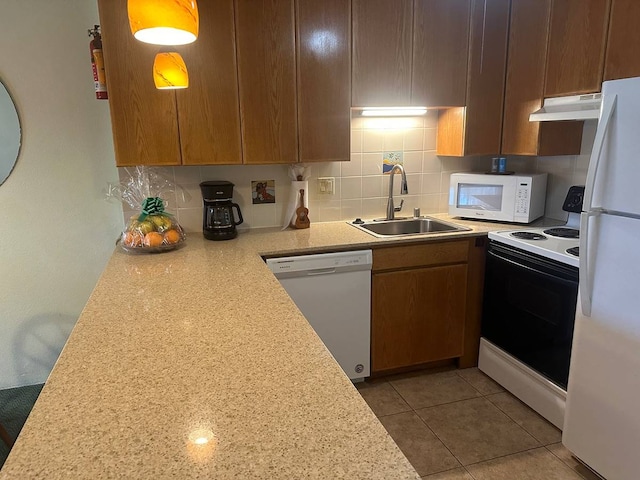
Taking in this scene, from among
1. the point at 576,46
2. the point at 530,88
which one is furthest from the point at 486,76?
the point at 576,46

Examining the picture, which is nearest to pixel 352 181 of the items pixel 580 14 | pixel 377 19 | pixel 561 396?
pixel 377 19

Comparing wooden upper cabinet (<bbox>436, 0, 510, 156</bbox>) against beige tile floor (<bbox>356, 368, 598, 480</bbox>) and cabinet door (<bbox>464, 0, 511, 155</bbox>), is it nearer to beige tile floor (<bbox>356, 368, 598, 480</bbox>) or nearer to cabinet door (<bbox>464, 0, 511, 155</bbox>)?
cabinet door (<bbox>464, 0, 511, 155</bbox>)

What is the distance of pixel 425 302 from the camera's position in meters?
2.53

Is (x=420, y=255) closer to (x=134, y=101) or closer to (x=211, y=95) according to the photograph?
(x=211, y=95)

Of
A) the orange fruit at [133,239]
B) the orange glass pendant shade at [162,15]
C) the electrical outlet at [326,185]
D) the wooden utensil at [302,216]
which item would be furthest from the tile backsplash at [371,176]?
the orange glass pendant shade at [162,15]

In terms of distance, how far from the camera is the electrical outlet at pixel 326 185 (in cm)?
279

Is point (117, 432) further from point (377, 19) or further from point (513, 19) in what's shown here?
point (513, 19)

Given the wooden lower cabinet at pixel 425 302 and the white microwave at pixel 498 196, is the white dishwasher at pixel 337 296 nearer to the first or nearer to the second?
the wooden lower cabinet at pixel 425 302

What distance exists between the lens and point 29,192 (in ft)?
8.01

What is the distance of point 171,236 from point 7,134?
1092 mm

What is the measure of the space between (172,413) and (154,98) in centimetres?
170

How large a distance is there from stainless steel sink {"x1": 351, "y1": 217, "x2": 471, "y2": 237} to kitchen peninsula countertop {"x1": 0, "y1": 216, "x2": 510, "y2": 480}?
1.37 metres

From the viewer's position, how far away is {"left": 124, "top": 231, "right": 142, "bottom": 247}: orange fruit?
210 centimetres

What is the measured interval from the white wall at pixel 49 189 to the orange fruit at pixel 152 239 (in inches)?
23.8
